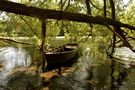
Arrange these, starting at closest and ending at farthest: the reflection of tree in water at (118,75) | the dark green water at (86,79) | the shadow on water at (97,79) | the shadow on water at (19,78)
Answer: the shadow on water at (97,79) → the dark green water at (86,79) → the shadow on water at (19,78) → the reflection of tree in water at (118,75)

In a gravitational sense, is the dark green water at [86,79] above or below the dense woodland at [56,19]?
below

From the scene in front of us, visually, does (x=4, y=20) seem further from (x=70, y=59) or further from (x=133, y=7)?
(x=133, y=7)

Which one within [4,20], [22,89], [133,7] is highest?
[133,7]

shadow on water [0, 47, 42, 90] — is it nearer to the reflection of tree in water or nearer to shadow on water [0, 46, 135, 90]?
shadow on water [0, 46, 135, 90]

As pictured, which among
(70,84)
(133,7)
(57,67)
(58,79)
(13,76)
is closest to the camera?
(70,84)

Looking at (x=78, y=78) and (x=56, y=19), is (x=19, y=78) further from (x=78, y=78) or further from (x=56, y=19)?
(x=56, y=19)

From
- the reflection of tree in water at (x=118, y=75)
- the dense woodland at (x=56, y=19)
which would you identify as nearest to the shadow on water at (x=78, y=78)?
the reflection of tree in water at (x=118, y=75)

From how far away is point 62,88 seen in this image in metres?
16.7

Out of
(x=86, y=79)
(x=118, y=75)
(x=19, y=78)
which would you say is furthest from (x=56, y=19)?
(x=118, y=75)

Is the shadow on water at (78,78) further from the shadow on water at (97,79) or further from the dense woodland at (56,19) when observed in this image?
the dense woodland at (56,19)

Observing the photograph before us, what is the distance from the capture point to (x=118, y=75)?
21.0 meters

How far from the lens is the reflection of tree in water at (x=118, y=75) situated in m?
17.8

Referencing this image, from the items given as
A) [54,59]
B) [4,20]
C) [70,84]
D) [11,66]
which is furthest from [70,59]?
[4,20]

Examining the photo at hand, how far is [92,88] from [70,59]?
12143mm
